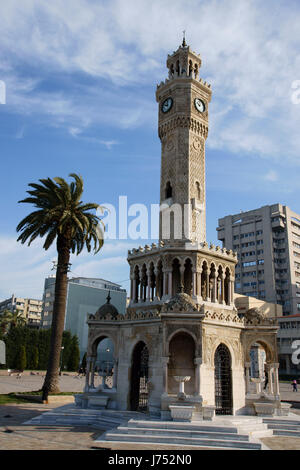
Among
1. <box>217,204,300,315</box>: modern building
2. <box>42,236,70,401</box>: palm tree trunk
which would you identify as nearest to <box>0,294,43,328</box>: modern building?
<box>217,204,300,315</box>: modern building

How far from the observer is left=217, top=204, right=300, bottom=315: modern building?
92000mm

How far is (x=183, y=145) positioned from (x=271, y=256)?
6943 cm

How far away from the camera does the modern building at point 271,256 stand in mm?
92000

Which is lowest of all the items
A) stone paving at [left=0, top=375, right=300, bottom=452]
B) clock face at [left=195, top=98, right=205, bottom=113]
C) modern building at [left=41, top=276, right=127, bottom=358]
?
stone paving at [left=0, top=375, right=300, bottom=452]

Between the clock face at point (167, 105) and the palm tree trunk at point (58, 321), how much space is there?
13546 millimetres

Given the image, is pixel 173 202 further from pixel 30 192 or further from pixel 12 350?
pixel 12 350

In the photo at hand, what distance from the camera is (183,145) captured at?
29.8 meters

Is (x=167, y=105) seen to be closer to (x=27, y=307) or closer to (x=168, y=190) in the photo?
(x=168, y=190)

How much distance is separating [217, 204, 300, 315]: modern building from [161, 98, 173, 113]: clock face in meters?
68.9

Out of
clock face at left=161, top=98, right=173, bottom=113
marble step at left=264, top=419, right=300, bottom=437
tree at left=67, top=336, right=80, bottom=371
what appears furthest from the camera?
tree at left=67, top=336, right=80, bottom=371

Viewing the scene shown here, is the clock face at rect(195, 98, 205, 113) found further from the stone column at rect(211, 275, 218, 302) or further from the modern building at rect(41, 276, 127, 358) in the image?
the modern building at rect(41, 276, 127, 358)

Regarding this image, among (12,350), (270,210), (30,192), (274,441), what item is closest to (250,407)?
(274,441)
